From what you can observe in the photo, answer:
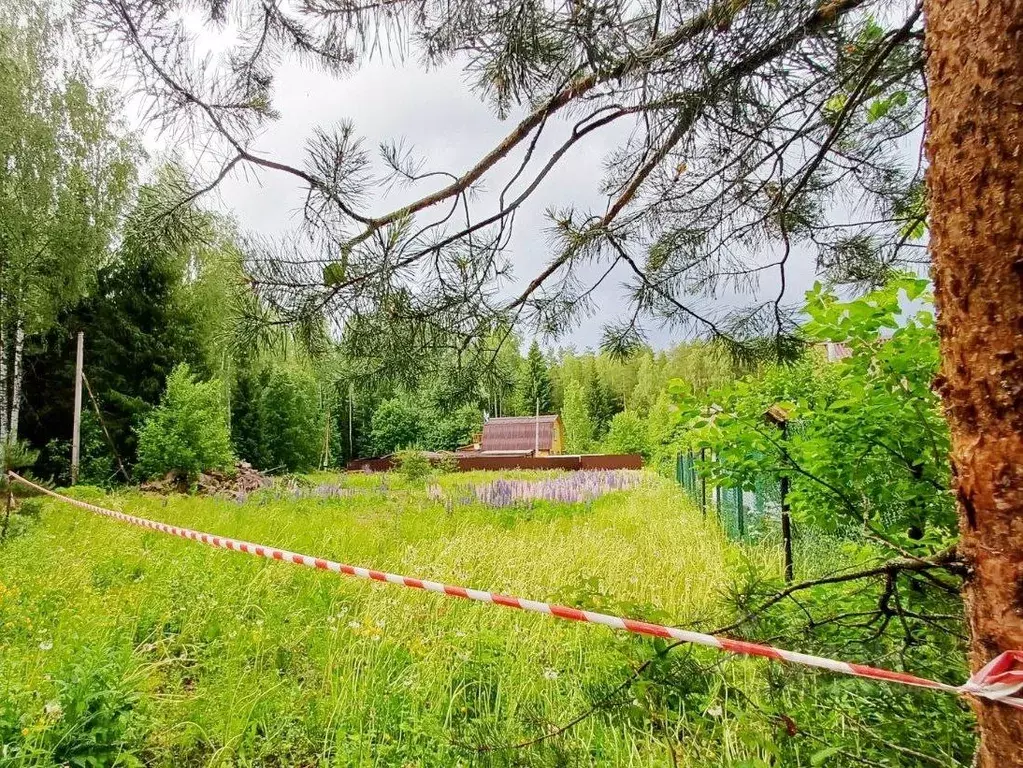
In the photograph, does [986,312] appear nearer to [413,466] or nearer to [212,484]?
[413,466]

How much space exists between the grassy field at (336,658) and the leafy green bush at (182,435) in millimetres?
6574

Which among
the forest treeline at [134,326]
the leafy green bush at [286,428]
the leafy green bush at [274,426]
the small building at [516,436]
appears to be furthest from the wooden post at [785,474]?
the small building at [516,436]

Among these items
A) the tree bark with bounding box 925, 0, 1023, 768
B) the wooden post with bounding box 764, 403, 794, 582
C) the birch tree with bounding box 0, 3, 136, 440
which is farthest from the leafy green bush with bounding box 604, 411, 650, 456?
the tree bark with bounding box 925, 0, 1023, 768

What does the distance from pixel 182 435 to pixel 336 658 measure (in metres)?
9.75

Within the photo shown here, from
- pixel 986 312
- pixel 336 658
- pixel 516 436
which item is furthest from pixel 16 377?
pixel 516 436

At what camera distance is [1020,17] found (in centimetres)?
58

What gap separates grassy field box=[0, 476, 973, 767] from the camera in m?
1.46

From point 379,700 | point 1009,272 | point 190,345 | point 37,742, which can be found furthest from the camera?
point 190,345

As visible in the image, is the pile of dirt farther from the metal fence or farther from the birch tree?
the metal fence

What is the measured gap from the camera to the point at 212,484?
10.1m

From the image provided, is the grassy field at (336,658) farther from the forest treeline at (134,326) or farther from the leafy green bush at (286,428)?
the leafy green bush at (286,428)

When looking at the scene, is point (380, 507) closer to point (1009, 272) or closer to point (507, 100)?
point (507, 100)

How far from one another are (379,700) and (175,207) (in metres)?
1.72

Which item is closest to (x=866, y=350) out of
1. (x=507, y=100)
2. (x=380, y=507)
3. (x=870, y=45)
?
(x=870, y=45)
